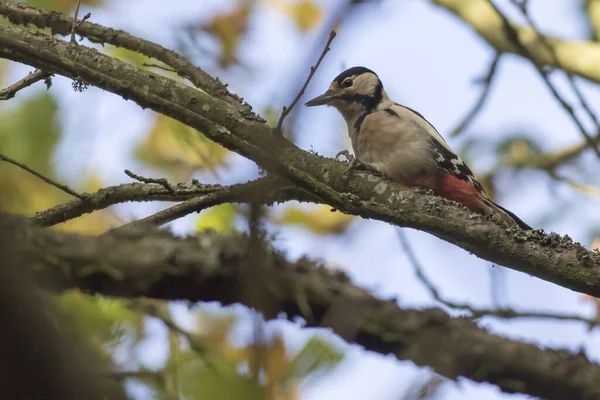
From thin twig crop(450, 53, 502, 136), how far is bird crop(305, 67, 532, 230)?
0.46ft

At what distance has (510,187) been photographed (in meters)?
6.04

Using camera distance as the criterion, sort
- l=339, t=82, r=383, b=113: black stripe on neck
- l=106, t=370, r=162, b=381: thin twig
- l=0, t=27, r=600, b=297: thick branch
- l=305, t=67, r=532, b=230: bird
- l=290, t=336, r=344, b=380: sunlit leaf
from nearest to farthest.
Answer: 1. l=106, t=370, r=162, b=381: thin twig
2. l=290, t=336, r=344, b=380: sunlit leaf
3. l=0, t=27, r=600, b=297: thick branch
4. l=305, t=67, r=532, b=230: bird
5. l=339, t=82, r=383, b=113: black stripe on neck

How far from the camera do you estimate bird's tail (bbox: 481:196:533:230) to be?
Answer: 4.00m

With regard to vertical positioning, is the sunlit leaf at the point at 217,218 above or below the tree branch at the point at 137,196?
above

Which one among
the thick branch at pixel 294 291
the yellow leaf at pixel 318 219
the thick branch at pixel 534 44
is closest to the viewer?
the thick branch at pixel 294 291

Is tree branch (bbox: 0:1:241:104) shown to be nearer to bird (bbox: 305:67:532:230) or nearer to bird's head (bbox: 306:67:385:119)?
bird (bbox: 305:67:532:230)

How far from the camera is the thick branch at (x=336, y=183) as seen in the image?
2781mm

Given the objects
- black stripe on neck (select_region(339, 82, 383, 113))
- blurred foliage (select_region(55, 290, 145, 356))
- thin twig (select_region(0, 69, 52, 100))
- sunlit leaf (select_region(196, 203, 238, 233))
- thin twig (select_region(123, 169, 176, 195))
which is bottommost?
blurred foliage (select_region(55, 290, 145, 356))

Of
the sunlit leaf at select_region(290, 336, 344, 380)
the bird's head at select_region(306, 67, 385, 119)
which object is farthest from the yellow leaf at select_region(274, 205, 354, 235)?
the sunlit leaf at select_region(290, 336, 344, 380)

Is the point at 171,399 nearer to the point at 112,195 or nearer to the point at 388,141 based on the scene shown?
the point at 112,195

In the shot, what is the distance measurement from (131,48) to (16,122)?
0.77m

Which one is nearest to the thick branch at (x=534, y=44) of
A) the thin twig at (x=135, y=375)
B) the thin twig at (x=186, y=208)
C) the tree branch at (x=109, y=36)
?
the tree branch at (x=109, y=36)

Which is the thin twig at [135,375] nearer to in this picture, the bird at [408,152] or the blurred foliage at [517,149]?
the bird at [408,152]

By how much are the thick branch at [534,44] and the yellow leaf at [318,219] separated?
5.48 feet
